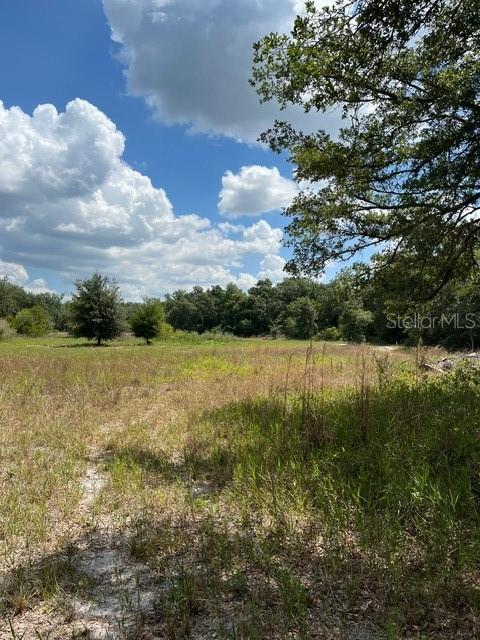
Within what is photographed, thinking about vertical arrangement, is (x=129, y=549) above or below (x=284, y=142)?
below

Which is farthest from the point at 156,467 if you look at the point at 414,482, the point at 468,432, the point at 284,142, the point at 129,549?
the point at 284,142

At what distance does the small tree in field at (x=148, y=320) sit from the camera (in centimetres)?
4131

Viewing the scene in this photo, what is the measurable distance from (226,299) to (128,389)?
93871 millimetres

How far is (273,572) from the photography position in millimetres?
2764

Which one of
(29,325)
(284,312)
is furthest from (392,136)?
(284,312)

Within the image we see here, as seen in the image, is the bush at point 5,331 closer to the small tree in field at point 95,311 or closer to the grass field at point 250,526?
the small tree in field at point 95,311

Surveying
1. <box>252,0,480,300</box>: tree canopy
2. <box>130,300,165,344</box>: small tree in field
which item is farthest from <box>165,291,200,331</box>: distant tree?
<box>252,0,480,300</box>: tree canopy

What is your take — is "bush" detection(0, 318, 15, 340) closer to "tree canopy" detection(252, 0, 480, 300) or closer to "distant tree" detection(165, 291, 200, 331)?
A: "tree canopy" detection(252, 0, 480, 300)

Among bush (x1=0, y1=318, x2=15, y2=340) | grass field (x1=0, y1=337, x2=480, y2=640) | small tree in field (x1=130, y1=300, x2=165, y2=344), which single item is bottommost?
grass field (x1=0, y1=337, x2=480, y2=640)

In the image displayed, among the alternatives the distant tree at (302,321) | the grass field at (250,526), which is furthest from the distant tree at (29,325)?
the grass field at (250,526)

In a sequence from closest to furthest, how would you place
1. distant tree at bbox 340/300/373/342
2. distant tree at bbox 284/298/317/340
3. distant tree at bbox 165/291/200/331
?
distant tree at bbox 340/300/373/342, distant tree at bbox 284/298/317/340, distant tree at bbox 165/291/200/331

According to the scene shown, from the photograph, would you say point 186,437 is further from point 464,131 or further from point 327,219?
point 464,131

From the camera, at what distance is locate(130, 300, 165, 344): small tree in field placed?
136 ft

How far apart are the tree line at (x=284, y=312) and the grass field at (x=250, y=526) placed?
9.41ft
